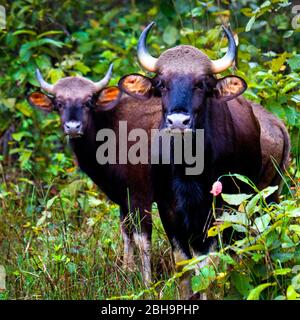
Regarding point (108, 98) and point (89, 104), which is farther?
point (108, 98)

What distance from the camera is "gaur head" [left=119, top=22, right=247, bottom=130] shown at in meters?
6.84

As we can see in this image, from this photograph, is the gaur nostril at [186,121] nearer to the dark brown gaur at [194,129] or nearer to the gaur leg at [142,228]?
the dark brown gaur at [194,129]

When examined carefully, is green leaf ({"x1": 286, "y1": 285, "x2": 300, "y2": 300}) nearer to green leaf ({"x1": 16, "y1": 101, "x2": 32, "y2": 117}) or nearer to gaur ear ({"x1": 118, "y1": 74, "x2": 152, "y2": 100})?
gaur ear ({"x1": 118, "y1": 74, "x2": 152, "y2": 100})

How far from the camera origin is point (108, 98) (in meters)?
8.65

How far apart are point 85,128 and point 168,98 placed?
1.58m

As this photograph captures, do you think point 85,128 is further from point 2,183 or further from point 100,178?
point 2,183

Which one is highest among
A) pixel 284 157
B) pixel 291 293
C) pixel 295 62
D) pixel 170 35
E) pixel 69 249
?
pixel 170 35

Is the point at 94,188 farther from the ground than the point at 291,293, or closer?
farther from the ground

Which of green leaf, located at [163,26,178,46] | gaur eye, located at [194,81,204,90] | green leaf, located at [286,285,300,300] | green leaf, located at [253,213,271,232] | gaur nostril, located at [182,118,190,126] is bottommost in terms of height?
green leaf, located at [286,285,300,300]

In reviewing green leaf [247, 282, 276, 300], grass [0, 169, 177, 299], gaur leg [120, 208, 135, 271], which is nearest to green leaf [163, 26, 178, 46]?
grass [0, 169, 177, 299]

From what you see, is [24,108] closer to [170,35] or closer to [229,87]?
[170,35]

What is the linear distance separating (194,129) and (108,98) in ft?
5.99

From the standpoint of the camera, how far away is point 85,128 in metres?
8.38

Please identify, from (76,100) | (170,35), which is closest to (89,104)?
(76,100)
